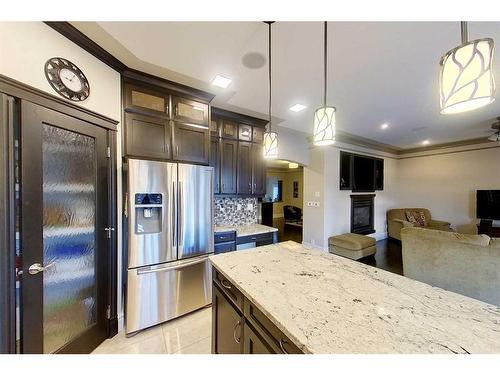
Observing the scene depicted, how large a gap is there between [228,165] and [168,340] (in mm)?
2199

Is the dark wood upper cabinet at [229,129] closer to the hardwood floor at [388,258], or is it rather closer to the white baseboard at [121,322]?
the white baseboard at [121,322]

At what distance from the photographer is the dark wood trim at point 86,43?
4.85 feet

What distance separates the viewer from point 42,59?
4.63 feet

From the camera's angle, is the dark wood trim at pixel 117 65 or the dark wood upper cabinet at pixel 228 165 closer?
the dark wood trim at pixel 117 65

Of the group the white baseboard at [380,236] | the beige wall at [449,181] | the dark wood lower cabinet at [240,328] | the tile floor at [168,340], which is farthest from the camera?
the white baseboard at [380,236]

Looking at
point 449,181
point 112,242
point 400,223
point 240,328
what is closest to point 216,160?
point 112,242

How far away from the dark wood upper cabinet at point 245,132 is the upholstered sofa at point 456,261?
2.54 metres

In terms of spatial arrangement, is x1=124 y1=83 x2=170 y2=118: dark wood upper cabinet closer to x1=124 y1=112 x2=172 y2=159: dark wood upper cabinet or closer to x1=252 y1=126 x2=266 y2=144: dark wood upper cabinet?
x1=124 y1=112 x2=172 y2=159: dark wood upper cabinet

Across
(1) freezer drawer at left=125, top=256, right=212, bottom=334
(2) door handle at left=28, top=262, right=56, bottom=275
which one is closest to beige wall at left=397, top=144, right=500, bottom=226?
(1) freezer drawer at left=125, top=256, right=212, bottom=334

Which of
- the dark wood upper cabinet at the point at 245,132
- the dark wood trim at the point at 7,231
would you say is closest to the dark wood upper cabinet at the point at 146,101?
the dark wood trim at the point at 7,231

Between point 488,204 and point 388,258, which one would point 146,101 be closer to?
point 388,258

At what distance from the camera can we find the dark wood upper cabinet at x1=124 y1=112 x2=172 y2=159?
207 centimetres

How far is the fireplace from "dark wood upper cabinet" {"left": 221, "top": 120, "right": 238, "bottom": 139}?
144 inches
